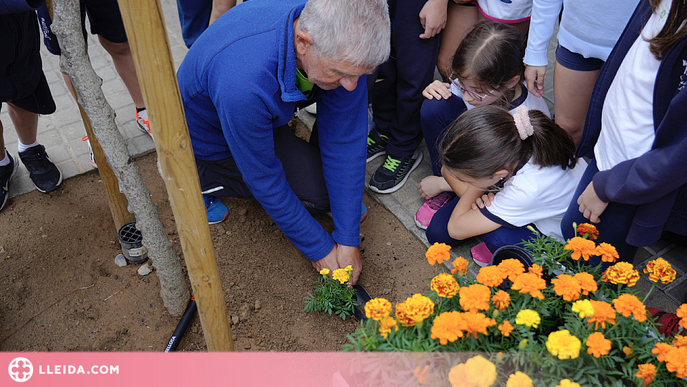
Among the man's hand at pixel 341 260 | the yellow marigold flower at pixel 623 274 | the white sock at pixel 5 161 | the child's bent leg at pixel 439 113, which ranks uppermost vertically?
the yellow marigold flower at pixel 623 274

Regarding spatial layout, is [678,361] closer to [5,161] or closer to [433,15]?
[433,15]

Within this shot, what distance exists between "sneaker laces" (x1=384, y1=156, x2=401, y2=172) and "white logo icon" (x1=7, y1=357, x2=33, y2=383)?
7.01ft

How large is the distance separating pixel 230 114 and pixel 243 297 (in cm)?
96

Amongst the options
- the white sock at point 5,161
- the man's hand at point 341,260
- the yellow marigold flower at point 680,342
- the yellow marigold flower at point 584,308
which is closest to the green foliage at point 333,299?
the man's hand at point 341,260

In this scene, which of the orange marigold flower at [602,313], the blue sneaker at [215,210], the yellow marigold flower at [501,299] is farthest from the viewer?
the blue sneaker at [215,210]

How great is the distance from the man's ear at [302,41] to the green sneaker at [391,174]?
1308 mm

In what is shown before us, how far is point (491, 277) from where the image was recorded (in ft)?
4.13

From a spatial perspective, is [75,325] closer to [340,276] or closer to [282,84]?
[340,276]

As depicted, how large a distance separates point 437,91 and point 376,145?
615 millimetres

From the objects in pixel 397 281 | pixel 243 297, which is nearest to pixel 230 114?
pixel 243 297

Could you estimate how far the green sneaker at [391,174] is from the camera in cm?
293

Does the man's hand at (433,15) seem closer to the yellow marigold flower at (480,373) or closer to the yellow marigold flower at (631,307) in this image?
the yellow marigold flower at (631,307)

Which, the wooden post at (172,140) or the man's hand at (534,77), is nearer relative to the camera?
the wooden post at (172,140)

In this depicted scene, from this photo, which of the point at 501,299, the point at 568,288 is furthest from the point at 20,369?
the point at 568,288
